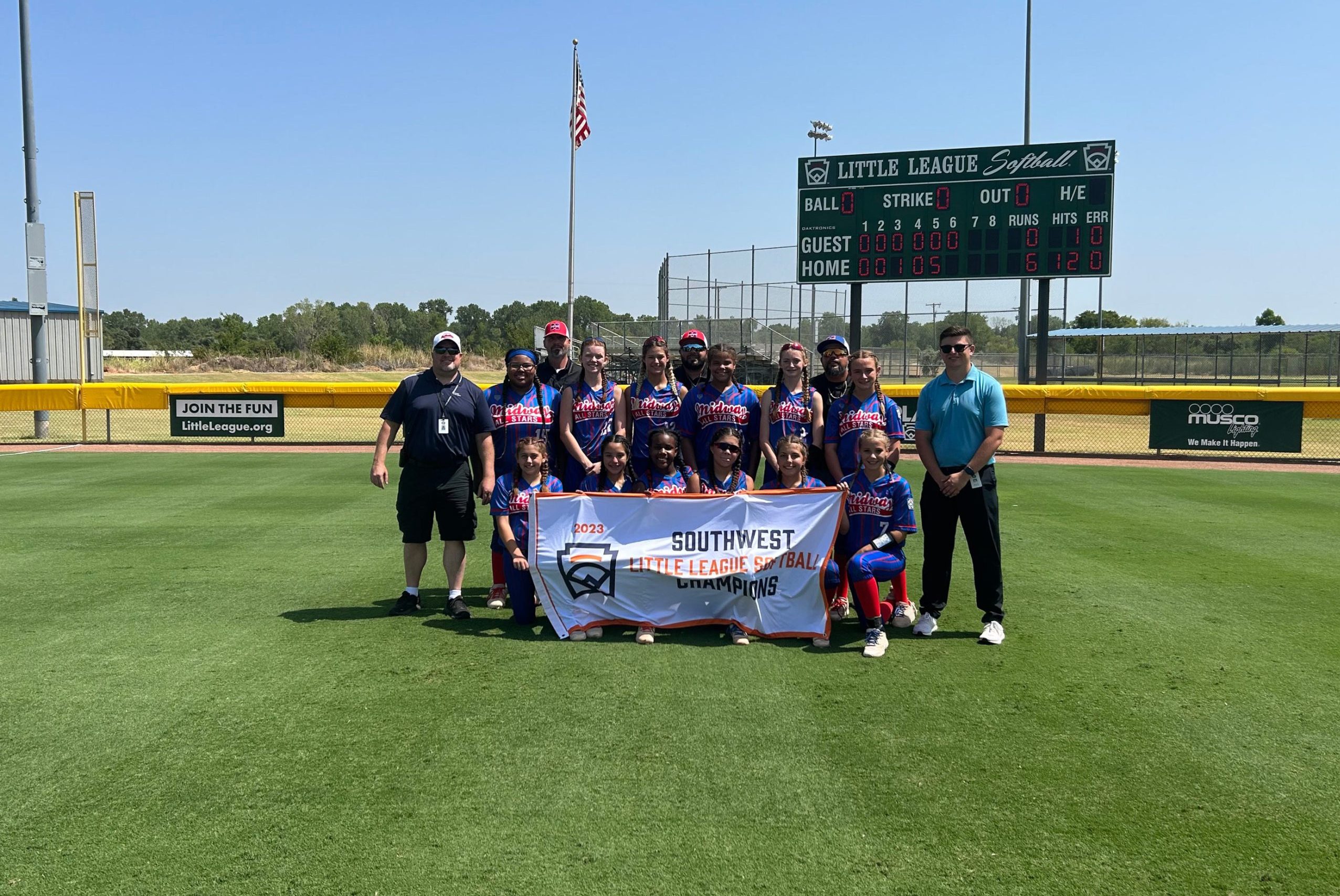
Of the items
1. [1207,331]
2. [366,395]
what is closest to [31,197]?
[366,395]

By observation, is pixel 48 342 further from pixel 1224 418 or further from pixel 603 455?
pixel 603 455

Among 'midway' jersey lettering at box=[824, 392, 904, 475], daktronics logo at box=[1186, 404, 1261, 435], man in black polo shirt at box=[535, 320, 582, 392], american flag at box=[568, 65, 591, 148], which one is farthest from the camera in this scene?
american flag at box=[568, 65, 591, 148]

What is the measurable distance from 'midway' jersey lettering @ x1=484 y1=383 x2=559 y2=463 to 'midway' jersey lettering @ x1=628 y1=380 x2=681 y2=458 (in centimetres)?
54

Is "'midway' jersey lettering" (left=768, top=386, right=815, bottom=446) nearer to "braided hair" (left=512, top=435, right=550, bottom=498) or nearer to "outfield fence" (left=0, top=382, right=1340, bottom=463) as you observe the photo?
"braided hair" (left=512, top=435, right=550, bottom=498)

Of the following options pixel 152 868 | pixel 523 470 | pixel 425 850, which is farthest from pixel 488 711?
pixel 523 470

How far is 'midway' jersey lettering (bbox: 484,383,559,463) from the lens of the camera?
6.66 m

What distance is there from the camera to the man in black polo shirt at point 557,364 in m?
6.82

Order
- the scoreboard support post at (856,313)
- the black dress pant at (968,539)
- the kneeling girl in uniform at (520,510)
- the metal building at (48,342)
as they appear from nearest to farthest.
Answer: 1. the black dress pant at (968,539)
2. the kneeling girl in uniform at (520,510)
3. the scoreboard support post at (856,313)
4. the metal building at (48,342)

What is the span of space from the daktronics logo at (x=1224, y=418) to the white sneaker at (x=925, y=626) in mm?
14575

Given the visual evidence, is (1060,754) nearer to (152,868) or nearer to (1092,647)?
(1092,647)

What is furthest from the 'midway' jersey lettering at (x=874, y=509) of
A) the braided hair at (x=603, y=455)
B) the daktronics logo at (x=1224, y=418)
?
the daktronics logo at (x=1224, y=418)

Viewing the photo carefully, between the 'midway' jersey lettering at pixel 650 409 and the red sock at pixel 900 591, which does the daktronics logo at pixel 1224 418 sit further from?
the 'midway' jersey lettering at pixel 650 409

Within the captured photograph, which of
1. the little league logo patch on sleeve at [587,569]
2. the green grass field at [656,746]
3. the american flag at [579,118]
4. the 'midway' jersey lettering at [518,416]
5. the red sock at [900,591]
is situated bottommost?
the green grass field at [656,746]

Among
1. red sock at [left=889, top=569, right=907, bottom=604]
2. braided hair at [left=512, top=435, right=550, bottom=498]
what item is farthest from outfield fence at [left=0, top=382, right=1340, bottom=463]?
braided hair at [left=512, top=435, right=550, bottom=498]
